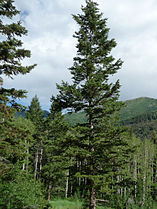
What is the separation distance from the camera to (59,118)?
27.6 m

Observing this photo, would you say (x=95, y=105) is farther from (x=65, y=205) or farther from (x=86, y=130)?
(x=65, y=205)

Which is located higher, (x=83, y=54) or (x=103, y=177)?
(x=83, y=54)

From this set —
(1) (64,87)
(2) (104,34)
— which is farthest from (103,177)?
(2) (104,34)

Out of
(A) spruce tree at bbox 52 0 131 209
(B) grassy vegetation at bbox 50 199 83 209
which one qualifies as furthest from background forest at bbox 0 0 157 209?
(B) grassy vegetation at bbox 50 199 83 209

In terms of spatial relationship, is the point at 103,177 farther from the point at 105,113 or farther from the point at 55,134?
the point at 55,134

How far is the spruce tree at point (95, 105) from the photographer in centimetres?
1095

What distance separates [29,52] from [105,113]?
6.53 m

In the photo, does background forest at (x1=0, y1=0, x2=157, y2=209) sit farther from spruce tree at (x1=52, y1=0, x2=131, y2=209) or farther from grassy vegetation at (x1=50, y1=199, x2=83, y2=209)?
grassy vegetation at (x1=50, y1=199, x2=83, y2=209)

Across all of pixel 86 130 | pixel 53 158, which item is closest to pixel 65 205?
pixel 53 158

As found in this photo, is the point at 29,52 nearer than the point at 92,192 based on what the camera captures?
Yes

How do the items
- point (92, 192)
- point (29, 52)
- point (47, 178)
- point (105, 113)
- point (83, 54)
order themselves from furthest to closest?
point (47, 178), point (83, 54), point (105, 113), point (92, 192), point (29, 52)

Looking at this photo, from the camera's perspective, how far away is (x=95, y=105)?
12.3 metres

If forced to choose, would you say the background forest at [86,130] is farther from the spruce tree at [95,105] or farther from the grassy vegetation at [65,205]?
the grassy vegetation at [65,205]

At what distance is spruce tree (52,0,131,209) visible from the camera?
1095cm
